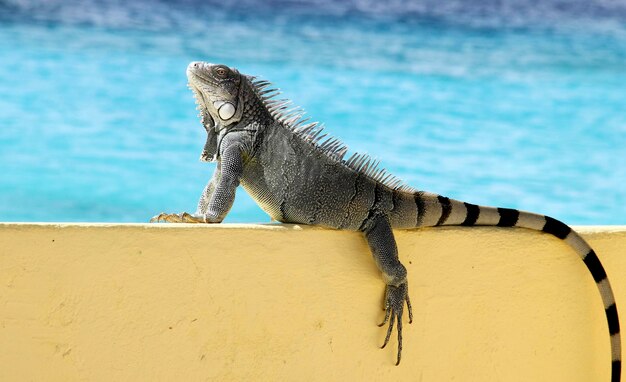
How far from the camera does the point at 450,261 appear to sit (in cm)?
250

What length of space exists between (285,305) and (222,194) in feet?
1.19

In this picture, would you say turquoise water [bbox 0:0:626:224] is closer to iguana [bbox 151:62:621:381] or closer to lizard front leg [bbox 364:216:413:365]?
iguana [bbox 151:62:621:381]

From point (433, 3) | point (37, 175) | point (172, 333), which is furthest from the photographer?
point (433, 3)

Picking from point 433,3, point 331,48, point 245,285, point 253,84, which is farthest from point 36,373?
point 433,3

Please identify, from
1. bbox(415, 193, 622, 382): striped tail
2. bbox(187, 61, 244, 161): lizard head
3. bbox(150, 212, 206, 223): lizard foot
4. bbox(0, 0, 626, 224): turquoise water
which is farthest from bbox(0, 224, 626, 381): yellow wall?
bbox(0, 0, 626, 224): turquoise water

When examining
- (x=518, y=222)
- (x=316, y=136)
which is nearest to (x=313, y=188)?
(x=316, y=136)

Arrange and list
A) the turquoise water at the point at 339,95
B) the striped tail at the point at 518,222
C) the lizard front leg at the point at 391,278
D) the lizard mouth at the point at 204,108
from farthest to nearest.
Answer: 1. the turquoise water at the point at 339,95
2. the lizard mouth at the point at 204,108
3. the striped tail at the point at 518,222
4. the lizard front leg at the point at 391,278

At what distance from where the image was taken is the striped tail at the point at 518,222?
98.7 inches

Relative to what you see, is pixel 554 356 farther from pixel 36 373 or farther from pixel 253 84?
pixel 36 373

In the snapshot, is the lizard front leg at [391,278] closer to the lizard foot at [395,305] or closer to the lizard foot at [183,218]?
the lizard foot at [395,305]

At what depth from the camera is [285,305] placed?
2365 millimetres

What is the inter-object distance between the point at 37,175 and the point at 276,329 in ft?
24.8

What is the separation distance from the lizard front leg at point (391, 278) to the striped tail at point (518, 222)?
0.15m

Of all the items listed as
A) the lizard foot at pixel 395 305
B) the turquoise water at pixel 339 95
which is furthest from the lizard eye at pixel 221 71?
the turquoise water at pixel 339 95
